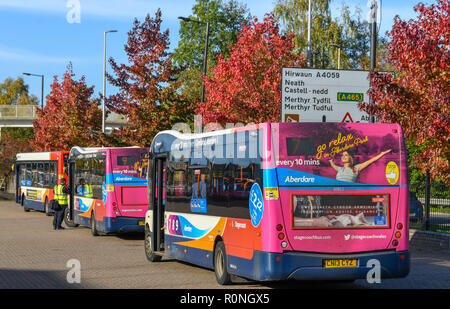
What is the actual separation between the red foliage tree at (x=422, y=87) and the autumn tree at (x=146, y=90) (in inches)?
735

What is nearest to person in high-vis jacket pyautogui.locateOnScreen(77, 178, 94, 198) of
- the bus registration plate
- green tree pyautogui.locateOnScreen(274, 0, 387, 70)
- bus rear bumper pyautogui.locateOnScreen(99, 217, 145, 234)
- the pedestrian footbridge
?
bus rear bumper pyautogui.locateOnScreen(99, 217, 145, 234)

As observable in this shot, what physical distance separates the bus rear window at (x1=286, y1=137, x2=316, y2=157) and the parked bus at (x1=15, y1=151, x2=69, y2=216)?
2448 cm

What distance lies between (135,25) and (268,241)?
27989mm

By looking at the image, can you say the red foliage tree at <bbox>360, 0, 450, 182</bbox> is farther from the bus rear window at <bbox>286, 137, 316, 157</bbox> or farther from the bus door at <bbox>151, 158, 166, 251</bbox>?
the bus rear window at <bbox>286, 137, 316, 157</bbox>

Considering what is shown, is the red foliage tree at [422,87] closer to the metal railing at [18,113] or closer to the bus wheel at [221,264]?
the bus wheel at [221,264]

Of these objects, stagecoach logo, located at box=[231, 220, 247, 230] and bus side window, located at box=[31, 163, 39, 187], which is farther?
bus side window, located at box=[31, 163, 39, 187]

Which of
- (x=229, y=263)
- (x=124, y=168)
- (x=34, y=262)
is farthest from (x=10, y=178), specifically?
(x=229, y=263)

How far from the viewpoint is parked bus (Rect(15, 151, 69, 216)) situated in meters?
36.7

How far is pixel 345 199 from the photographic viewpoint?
11.9 m

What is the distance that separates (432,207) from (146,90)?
61.7ft

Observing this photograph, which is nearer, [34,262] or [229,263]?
[229,263]

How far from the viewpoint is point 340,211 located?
1189 cm

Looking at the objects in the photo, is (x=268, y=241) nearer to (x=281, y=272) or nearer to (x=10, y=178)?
(x=281, y=272)

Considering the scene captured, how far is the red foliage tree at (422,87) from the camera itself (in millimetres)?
16781
